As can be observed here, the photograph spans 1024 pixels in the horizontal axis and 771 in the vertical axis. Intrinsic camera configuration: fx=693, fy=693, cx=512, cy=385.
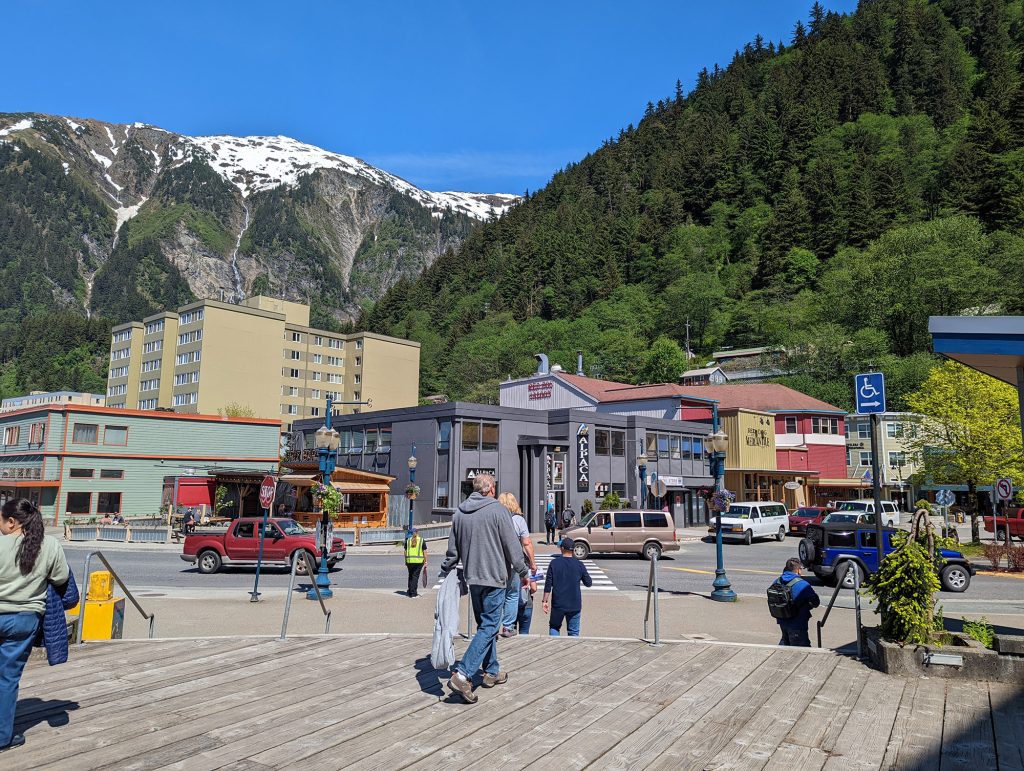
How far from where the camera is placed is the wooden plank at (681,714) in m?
4.89

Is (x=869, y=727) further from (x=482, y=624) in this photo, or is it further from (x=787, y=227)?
(x=787, y=227)

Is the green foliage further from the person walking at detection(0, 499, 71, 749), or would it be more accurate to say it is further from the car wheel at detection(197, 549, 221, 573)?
the car wheel at detection(197, 549, 221, 573)

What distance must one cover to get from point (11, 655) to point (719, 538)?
16.0 metres

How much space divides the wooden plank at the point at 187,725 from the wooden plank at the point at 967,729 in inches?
189

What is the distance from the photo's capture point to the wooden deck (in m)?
4.84

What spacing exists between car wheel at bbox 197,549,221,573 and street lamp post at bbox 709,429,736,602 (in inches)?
620

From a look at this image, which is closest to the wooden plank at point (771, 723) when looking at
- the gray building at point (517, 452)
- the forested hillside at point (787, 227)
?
the gray building at point (517, 452)

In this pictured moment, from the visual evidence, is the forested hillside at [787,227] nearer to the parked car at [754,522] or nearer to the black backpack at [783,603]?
the parked car at [754,522]

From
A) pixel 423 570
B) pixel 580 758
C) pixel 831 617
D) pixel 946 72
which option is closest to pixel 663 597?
pixel 831 617

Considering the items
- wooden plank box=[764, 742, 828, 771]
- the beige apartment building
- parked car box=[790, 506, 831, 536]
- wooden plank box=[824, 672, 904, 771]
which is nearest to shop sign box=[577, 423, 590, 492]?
parked car box=[790, 506, 831, 536]

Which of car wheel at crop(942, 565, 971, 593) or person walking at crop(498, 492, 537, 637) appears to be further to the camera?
car wheel at crop(942, 565, 971, 593)

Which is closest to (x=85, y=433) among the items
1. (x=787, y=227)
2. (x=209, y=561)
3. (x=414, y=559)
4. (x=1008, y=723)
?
(x=209, y=561)

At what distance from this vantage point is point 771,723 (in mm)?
5625

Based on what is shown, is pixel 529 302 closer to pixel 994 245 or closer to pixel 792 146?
pixel 792 146
